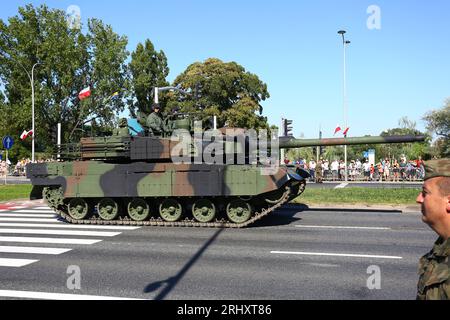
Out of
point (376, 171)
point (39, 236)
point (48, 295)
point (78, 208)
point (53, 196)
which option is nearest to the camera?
point (48, 295)

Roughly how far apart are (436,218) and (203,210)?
986 centimetres

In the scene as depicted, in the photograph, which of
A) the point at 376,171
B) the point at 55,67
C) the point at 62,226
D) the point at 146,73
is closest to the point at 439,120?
the point at 376,171

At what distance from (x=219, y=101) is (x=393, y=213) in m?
26.3

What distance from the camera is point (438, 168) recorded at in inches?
86.2

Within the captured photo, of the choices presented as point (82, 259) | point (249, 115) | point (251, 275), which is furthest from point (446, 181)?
point (249, 115)

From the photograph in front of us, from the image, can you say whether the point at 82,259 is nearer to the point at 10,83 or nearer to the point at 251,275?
the point at 251,275

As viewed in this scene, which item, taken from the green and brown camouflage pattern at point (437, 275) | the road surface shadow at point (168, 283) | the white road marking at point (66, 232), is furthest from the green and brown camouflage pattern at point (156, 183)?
the green and brown camouflage pattern at point (437, 275)

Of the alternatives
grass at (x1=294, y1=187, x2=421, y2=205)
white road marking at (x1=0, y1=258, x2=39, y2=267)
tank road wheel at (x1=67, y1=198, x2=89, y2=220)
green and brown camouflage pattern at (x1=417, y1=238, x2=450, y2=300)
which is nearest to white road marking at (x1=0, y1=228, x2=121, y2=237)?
tank road wheel at (x1=67, y1=198, x2=89, y2=220)

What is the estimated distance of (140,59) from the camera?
135 feet

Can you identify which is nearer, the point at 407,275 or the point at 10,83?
the point at 407,275

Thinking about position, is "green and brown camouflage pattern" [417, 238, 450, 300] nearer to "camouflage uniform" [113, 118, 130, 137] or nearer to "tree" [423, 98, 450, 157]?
"camouflage uniform" [113, 118, 130, 137]

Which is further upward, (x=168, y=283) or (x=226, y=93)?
(x=226, y=93)

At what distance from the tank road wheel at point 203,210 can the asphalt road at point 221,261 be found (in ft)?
2.34

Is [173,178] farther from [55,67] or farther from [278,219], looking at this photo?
[55,67]
